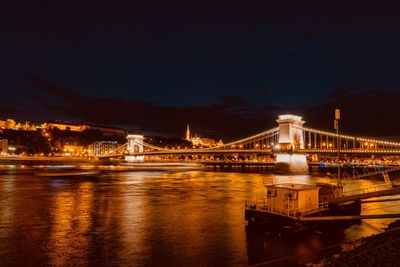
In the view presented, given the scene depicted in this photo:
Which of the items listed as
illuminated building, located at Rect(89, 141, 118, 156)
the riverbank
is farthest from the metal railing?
illuminated building, located at Rect(89, 141, 118, 156)

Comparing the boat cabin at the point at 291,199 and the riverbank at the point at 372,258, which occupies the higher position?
the boat cabin at the point at 291,199

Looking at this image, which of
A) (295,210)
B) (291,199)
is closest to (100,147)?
(291,199)

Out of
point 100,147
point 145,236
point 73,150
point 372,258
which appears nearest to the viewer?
point 372,258

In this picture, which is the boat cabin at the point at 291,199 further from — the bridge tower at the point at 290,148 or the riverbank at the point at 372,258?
the bridge tower at the point at 290,148

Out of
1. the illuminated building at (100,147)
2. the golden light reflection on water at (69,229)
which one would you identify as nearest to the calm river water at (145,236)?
the golden light reflection on water at (69,229)

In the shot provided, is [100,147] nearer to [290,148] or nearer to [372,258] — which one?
[290,148]

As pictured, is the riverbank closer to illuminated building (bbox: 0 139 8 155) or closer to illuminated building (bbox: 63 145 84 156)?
illuminated building (bbox: 0 139 8 155)

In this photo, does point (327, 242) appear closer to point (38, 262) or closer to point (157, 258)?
point (157, 258)

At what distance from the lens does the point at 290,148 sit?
82625 millimetres

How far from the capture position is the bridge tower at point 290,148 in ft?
265

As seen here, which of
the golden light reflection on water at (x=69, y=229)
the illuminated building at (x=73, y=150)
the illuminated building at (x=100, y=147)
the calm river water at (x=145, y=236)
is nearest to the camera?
the calm river water at (x=145, y=236)

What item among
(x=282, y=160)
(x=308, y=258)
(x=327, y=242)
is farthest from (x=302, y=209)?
(x=282, y=160)

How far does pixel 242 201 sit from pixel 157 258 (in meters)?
18.1

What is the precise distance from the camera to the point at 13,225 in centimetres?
2219
